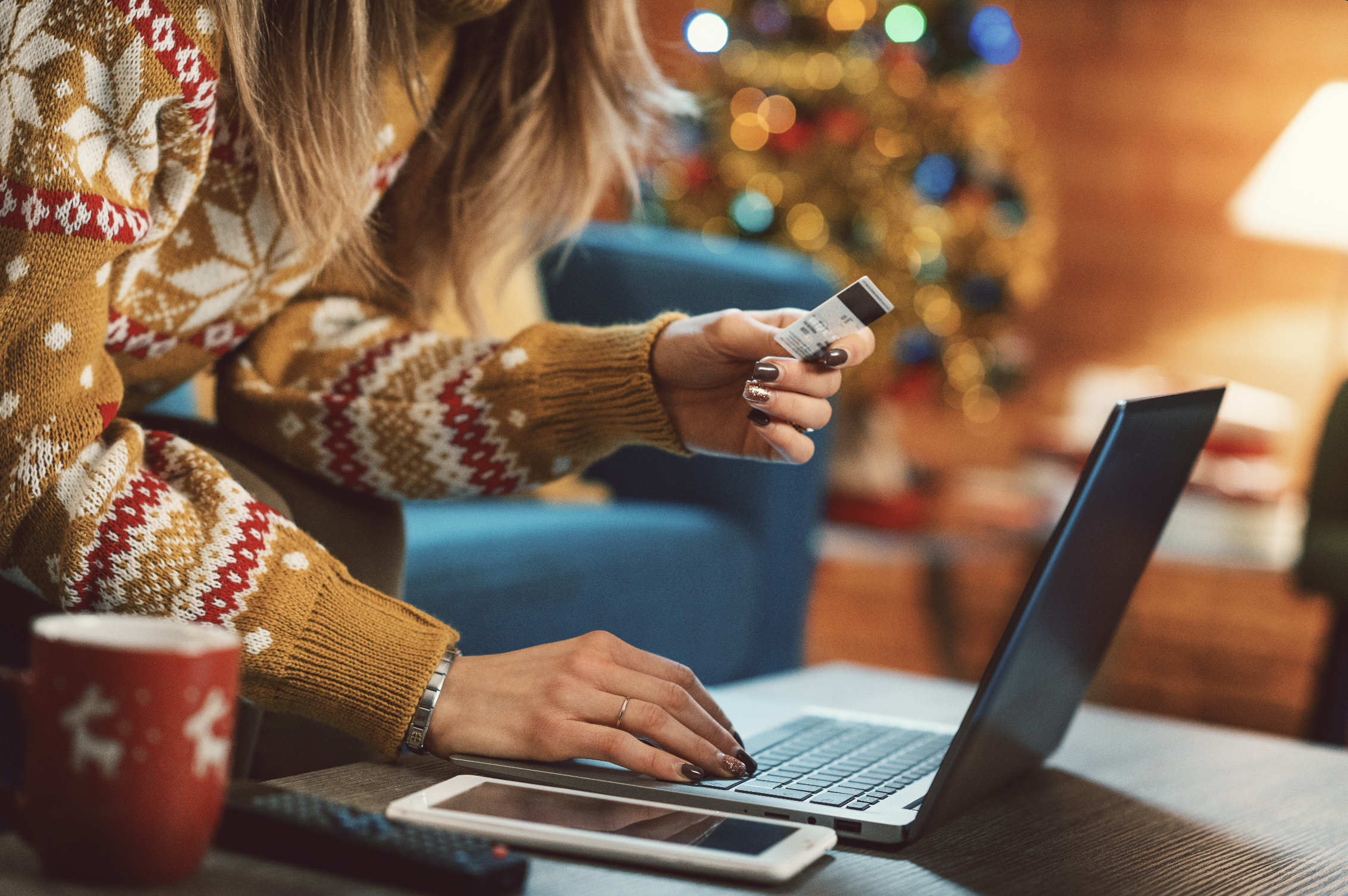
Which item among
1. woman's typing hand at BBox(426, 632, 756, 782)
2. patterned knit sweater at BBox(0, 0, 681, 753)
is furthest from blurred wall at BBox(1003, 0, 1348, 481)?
woman's typing hand at BBox(426, 632, 756, 782)

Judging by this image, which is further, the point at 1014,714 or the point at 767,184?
the point at 767,184

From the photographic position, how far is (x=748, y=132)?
103 inches

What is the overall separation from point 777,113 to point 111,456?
7.25 feet

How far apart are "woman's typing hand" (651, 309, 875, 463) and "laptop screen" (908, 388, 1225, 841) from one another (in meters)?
0.13

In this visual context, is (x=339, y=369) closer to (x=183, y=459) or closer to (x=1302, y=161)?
(x=183, y=459)

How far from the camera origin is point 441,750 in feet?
1.97

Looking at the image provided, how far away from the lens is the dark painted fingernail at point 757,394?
64 centimetres

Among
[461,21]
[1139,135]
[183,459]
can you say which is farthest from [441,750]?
[1139,135]

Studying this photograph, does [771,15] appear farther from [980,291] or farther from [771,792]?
[771,792]

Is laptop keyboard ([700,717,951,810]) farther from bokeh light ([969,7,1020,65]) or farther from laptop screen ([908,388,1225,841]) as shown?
bokeh light ([969,7,1020,65])

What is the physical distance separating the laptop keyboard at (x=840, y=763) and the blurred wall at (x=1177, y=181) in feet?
9.10

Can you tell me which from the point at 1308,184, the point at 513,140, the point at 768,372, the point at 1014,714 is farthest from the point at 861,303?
the point at 1308,184

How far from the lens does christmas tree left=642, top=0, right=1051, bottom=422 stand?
8.50ft

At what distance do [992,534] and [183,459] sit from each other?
1.93 m
